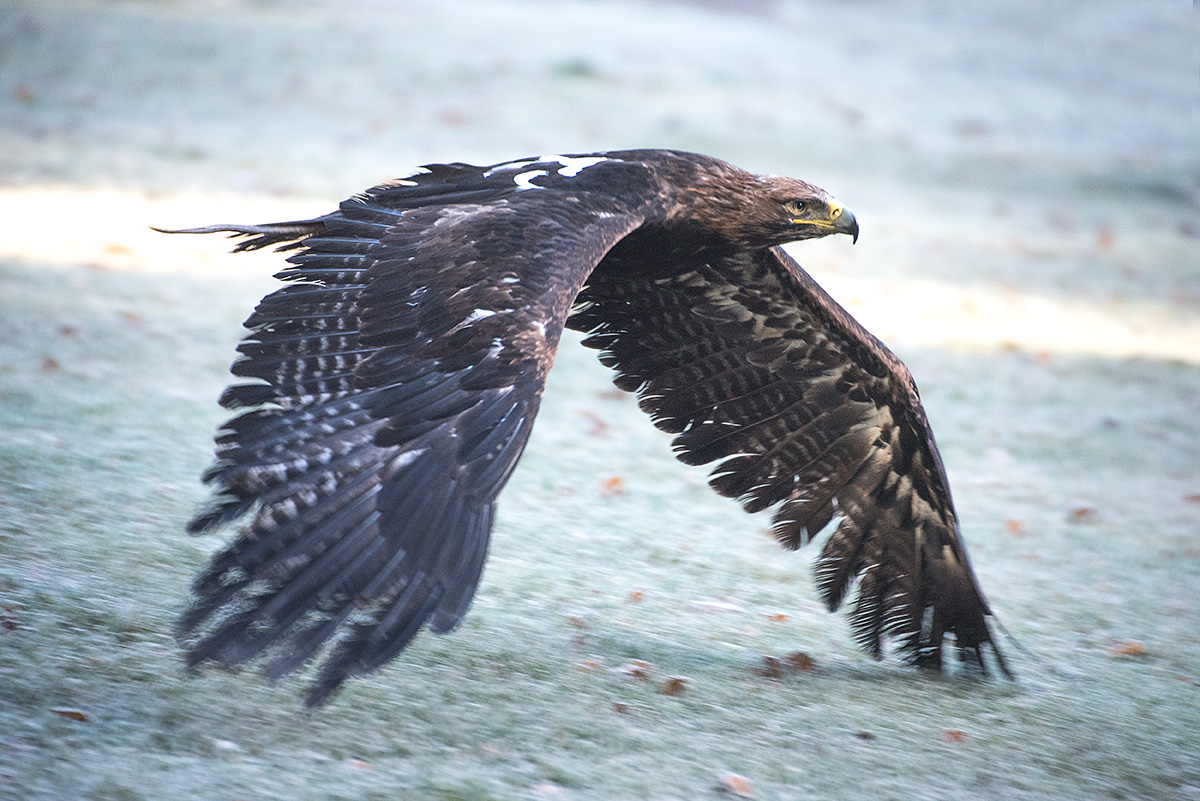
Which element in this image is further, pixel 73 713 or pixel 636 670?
pixel 636 670

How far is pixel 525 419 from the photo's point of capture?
3.10m

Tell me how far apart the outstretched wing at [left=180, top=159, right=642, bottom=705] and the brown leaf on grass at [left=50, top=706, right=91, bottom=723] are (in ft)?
1.24

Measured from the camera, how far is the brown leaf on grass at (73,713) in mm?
3035

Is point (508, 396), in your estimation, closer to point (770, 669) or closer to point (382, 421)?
point (382, 421)

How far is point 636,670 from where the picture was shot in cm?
386

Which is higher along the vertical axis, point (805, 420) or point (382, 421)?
point (805, 420)

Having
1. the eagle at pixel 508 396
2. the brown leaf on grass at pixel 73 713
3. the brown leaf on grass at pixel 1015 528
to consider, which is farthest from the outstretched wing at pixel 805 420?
the brown leaf on grass at pixel 73 713

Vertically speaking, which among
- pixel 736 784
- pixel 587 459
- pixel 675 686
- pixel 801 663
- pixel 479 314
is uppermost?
pixel 479 314

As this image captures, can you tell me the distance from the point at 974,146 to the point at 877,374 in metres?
11.9

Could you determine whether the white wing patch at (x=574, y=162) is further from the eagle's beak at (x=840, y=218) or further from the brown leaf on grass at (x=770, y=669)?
the brown leaf on grass at (x=770, y=669)

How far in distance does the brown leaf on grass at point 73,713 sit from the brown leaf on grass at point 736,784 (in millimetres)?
1688

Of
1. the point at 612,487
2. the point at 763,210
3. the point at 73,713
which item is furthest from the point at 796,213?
the point at 73,713

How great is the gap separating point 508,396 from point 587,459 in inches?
115

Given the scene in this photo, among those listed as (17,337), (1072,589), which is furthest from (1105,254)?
(17,337)
